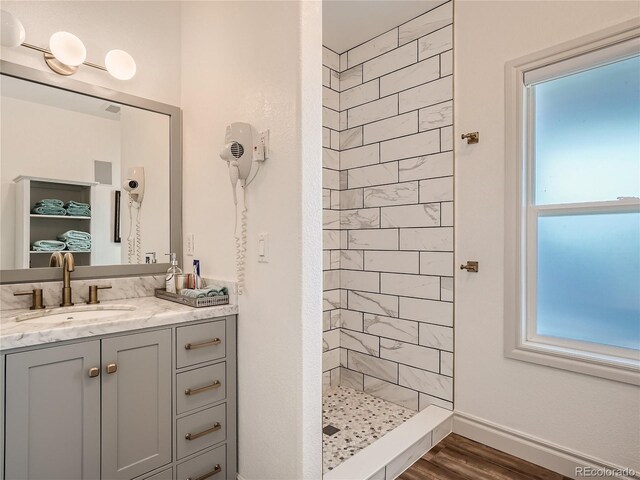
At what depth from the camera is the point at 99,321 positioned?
139 centimetres

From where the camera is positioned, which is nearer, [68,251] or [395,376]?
[68,251]

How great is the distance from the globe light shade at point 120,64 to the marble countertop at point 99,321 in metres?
1.23

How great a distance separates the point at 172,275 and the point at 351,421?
1414mm

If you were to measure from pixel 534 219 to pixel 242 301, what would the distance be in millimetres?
1589

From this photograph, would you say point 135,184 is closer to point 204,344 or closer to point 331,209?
point 204,344

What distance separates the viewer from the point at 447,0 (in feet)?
7.20

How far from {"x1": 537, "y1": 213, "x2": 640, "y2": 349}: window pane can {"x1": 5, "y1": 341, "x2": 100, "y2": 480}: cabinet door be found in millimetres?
2145

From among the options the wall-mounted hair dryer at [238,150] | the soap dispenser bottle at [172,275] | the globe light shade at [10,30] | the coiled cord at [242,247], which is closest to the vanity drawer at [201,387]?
the coiled cord at [242,247]

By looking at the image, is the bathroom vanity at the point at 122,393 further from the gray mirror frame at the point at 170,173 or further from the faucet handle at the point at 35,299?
the gray mirror frame at the point at 170,173

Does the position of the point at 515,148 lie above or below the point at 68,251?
above

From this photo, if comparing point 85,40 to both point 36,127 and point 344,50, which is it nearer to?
point 36,127

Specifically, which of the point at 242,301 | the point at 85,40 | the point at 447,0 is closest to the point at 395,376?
the point at 242,301

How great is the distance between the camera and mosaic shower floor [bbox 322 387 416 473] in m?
1.91

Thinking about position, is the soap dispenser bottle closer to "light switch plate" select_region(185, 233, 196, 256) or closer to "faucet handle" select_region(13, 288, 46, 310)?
"light switch plate" select_region(185, 233, 196, 256)
